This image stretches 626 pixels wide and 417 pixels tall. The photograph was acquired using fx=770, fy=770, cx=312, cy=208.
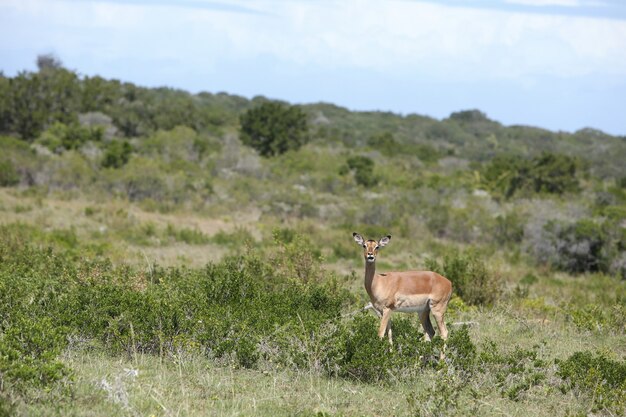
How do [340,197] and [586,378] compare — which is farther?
[340,197]

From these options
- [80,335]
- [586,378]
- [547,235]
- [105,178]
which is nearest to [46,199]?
[105,178]

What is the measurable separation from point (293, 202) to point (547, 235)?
32.9ft

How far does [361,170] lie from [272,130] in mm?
9377

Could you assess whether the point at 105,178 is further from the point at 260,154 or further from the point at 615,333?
the point at 615,333

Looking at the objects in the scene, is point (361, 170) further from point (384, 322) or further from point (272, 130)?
point (384, 322)

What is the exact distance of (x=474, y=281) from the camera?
48.3ft

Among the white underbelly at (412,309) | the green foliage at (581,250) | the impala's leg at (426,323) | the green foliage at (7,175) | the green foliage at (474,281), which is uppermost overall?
the white underbelly at (412,309)

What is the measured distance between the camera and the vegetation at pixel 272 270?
25.2 ft

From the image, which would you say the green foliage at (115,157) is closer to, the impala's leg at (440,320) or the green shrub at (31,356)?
the impala's leg at (440,320)

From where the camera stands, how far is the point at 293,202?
2895cm

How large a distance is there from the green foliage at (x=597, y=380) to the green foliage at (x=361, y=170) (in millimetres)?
28079

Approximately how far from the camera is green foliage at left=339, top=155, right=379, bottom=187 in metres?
36.8

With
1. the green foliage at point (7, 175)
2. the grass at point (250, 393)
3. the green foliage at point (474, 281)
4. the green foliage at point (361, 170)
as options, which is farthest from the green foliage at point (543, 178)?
the grass at point (250, 393)

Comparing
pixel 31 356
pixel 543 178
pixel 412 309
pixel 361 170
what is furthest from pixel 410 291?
pixel 361 170
